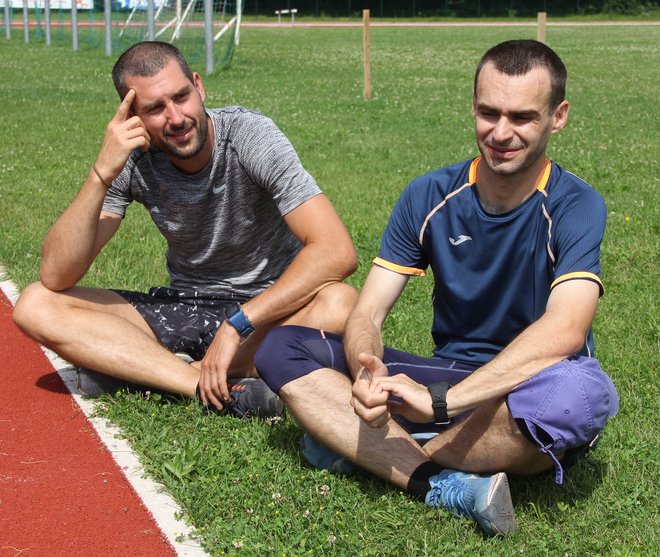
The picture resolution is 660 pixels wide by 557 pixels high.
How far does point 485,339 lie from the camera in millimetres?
4184

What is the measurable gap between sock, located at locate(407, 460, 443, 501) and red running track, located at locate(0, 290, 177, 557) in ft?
2.93

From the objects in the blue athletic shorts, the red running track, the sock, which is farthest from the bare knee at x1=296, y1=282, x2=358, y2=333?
the blue athletic shorts

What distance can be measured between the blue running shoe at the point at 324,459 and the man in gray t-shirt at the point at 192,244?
21.2 inches

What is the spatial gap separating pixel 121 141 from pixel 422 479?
2052 millimetres

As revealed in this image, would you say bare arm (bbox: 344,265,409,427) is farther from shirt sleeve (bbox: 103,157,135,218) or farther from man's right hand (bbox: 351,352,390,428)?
shirt sleeve (bbox: 103,157,135,218)

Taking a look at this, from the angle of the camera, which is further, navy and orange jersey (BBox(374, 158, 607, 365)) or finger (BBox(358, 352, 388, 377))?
navy and orange jersey (BBox(374, 158, 607, 365))

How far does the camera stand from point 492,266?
4.00m

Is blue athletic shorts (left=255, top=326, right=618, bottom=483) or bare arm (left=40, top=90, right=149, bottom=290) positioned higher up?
bare arm (left=40, top=90, right=149, bottom=290)

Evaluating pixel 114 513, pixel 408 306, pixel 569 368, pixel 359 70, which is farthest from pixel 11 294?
pixel 359 70

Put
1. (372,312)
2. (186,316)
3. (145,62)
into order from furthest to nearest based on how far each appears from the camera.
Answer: (186,316) → (145,62) → (372,312)

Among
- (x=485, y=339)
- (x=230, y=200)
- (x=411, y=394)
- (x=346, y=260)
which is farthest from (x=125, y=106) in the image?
(x=411, y=394)

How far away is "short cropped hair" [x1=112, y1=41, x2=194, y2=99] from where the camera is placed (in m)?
4.83

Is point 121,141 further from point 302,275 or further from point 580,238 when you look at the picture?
point 580,238

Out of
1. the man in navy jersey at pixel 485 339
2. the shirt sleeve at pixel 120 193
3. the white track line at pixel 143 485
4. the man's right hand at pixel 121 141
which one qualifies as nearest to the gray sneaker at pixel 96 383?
the white track line at pixel 143 485
